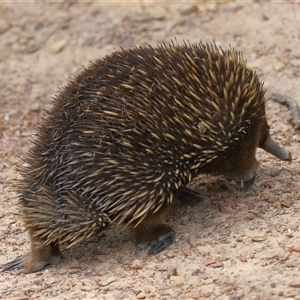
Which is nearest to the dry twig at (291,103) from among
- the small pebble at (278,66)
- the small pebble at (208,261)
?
the small pebble at (278,66)

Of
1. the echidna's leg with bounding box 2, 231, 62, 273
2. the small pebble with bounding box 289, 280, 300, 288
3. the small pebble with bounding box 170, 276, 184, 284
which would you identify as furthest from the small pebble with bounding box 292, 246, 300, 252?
the echidna's leg with bounding box 2, 231, 62, 273

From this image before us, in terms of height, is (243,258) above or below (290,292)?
below

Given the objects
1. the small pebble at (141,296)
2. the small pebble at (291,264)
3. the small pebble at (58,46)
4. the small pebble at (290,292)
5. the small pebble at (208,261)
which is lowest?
the small pebble at (208,261)

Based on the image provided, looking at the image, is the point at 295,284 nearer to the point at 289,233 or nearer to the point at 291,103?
the point at 289,233

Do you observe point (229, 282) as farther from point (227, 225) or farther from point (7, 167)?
point (7, 167)

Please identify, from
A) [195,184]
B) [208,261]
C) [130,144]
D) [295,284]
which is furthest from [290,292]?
[195,184]

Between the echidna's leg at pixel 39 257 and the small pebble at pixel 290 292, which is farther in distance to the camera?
the echidna's leg at pixel 39 257

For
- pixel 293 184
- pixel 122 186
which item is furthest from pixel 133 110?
pixel 293 184

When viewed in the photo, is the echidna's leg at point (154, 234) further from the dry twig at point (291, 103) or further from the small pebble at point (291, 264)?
the dry twig at point (291, 103)
